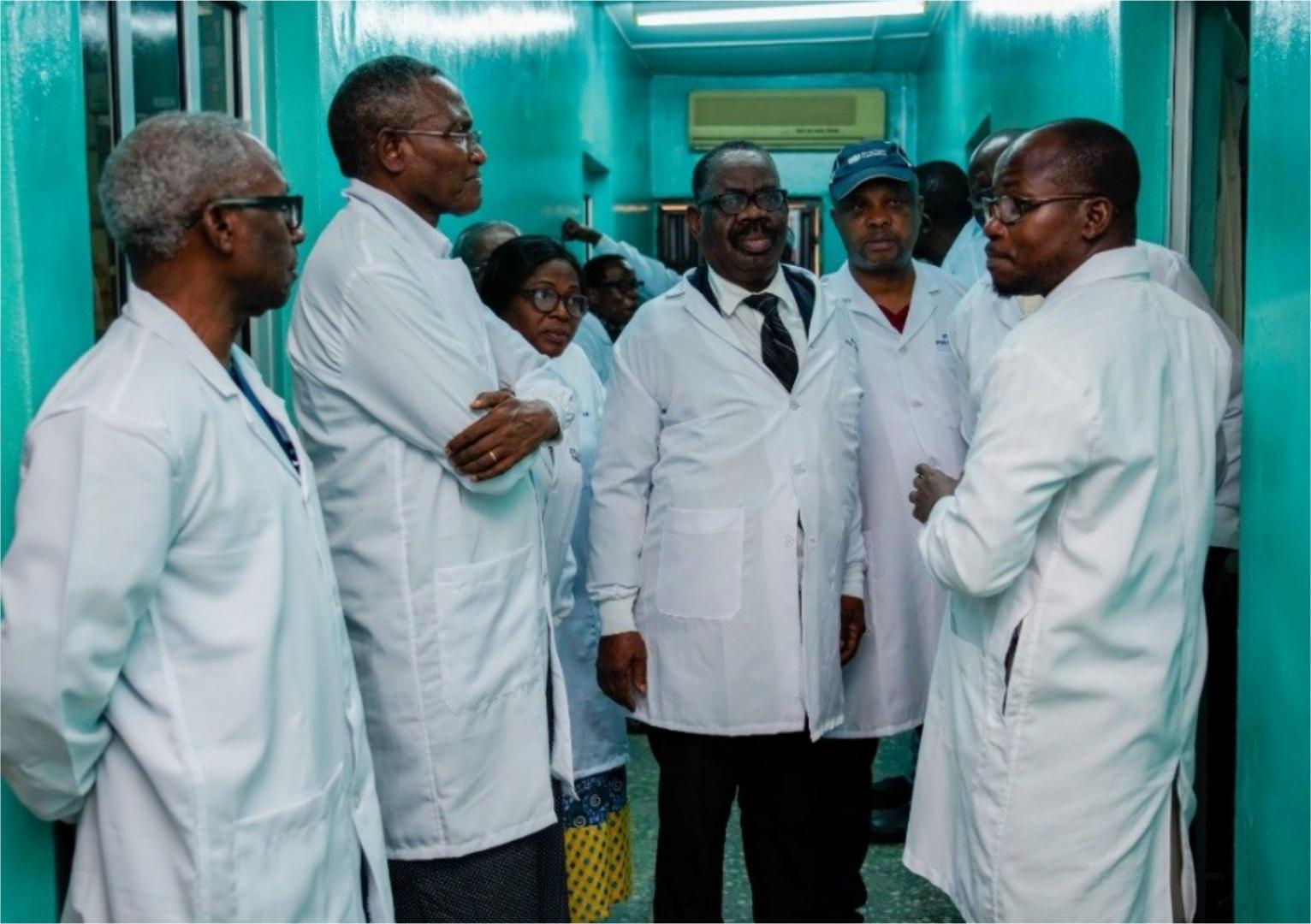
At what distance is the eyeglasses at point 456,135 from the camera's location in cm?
215

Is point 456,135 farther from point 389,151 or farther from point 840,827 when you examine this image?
point 840,827

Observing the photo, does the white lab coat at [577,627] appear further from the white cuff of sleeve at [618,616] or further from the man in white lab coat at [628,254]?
the man in white lab coat at [628,254]

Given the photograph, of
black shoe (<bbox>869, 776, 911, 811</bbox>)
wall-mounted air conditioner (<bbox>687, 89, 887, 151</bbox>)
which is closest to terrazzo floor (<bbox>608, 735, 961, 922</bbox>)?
black shoe (<bbox>869, 776, 911, 811</bbox>)

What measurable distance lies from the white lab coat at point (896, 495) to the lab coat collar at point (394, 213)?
1.02m

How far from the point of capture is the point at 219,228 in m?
1.54

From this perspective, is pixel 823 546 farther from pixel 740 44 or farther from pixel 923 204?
pixel 740 44

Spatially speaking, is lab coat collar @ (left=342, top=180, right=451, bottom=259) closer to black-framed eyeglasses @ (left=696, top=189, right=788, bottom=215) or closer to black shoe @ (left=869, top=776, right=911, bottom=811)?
black-framed eyeglasses @ (left=696, top=189, right=788, bottom=215)

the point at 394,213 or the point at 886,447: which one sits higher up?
the point at 394,213

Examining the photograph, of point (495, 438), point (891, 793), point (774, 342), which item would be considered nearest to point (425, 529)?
point (495, 438)

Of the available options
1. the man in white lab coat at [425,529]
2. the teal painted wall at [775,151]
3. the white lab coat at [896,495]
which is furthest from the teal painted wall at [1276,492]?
the teal painted wall at [775,151]

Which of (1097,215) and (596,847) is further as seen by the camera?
(596,847)

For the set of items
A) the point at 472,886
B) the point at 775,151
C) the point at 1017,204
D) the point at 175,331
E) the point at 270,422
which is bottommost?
the point at 472,886

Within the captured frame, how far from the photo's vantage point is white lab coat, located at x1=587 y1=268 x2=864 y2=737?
2529mm

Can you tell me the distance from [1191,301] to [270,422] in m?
1.77
